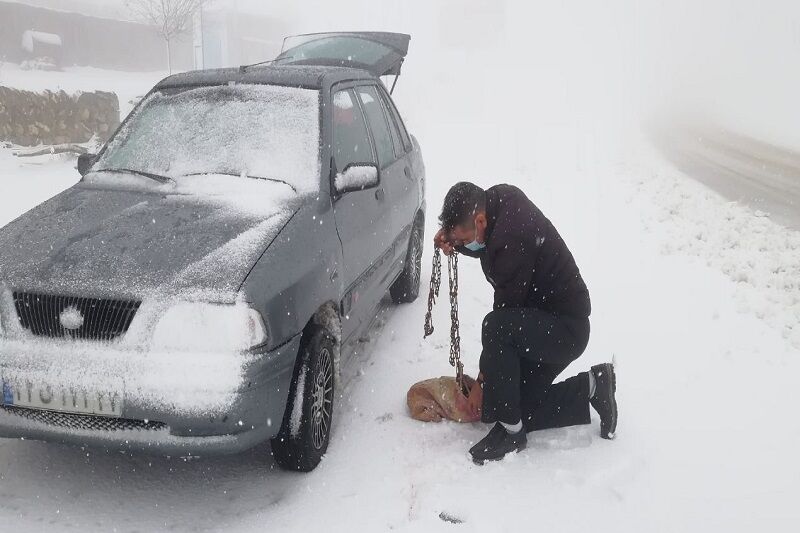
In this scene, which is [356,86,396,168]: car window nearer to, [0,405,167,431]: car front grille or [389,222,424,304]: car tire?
[389,222,424,304]: car tire

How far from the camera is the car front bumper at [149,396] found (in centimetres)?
258

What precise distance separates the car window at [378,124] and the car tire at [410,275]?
916 millimetres

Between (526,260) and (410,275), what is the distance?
2537 mm

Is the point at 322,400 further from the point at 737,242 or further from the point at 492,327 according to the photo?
the point at 737,242

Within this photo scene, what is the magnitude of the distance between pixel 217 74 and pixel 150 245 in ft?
5.70

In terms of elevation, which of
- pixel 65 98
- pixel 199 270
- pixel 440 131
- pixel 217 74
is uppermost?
pixel 217 74

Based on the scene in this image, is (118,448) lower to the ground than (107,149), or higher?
lower

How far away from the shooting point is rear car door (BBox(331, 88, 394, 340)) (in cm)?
372

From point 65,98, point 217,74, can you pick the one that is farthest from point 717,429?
point 65,98

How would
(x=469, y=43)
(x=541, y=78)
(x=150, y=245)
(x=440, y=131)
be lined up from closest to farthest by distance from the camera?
1. (x=150, y=245)
2. (x=440, y=131)
3. (x=541, y=78)
4. (x=469, y=43)

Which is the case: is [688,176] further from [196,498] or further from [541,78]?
[541,78]

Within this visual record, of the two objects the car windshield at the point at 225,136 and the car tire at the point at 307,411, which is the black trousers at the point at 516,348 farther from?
the car windshield at the point at 225,136

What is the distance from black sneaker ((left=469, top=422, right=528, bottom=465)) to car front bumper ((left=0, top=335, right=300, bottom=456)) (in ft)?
4.28

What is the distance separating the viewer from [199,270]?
2777 mm
